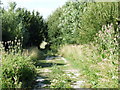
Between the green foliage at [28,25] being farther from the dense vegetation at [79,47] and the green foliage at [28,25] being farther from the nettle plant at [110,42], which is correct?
the nettle plant at [110,42]

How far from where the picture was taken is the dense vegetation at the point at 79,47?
4.68 meters

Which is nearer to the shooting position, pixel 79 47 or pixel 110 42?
pixel 110 42

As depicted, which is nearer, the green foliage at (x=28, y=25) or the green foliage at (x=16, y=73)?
the green foliage at (x=16, y=73)

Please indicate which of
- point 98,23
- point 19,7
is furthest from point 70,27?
point 98,23

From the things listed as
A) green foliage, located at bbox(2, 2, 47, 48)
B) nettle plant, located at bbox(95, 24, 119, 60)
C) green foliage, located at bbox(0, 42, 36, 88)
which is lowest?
green foliage, located at bbox(0, 42, 36, 88)

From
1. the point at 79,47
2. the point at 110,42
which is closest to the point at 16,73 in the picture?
the point at 110,42

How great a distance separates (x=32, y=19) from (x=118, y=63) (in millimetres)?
17853

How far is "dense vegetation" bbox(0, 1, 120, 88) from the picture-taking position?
15.3 feet

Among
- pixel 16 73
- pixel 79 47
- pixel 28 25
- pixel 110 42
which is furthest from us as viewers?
pixel 28 25

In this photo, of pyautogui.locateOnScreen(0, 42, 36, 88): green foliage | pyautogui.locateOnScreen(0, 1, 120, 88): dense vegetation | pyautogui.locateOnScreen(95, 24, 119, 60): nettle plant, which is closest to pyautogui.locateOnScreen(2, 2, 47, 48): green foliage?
pyautogui.locateOnScreen(0, 1, 120, 88): dense vegetation

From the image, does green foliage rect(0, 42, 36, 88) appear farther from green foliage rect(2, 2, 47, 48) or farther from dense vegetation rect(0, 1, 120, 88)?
green foliage rect(2, 2, 47, 48)

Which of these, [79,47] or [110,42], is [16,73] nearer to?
[110,42]

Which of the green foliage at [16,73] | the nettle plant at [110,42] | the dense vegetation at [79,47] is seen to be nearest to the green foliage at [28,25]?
the dense vegetation at [79,47]

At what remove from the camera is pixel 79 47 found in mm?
11883
